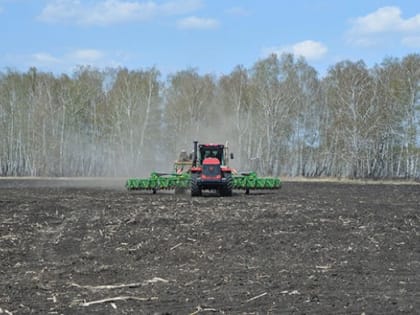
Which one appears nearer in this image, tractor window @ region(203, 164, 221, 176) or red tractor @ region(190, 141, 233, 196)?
red tractor @ region(190, 141, 233, 196)

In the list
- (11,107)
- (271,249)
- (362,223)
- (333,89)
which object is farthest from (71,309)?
(11,107)

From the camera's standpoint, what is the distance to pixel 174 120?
6844cm

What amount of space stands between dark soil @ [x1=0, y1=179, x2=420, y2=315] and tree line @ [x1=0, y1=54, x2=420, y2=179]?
46.6m

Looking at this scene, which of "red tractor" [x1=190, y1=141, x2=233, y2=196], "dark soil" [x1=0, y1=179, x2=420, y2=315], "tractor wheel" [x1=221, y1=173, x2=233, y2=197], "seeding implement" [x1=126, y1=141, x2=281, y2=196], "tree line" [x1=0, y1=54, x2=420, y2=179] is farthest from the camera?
"tree line" [x1=0, y1=54, x2=420, y2=179]

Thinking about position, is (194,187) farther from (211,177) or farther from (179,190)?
(179,190)

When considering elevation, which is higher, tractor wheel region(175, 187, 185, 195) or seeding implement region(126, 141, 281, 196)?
seeding implement region(126, 141, 281, 196)

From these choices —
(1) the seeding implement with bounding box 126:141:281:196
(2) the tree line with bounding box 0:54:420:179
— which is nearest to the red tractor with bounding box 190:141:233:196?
(1) the seeding implement with bounding box 126:141:281:196

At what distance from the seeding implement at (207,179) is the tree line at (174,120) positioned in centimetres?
3440

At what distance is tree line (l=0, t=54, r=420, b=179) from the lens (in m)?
66.1

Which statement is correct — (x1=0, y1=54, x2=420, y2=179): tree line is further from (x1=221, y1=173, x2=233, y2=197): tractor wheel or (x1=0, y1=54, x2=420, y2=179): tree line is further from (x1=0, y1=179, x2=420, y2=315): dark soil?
(x1=0, y1=179, x2=420, y2=315): dark soil

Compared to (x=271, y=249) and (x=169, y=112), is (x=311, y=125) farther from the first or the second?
(x=271, y=249)

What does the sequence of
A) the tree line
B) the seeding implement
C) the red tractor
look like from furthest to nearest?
1. the tree line
2. the seeding implement
3. the red tractor

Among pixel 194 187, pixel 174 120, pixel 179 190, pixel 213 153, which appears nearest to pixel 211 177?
pixel 194 187

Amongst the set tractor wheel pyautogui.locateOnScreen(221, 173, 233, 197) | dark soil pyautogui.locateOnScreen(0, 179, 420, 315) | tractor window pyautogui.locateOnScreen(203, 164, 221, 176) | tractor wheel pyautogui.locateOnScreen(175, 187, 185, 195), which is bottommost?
dark soil pyautogui.locateOnScreen(0, 179, 420, 315)
